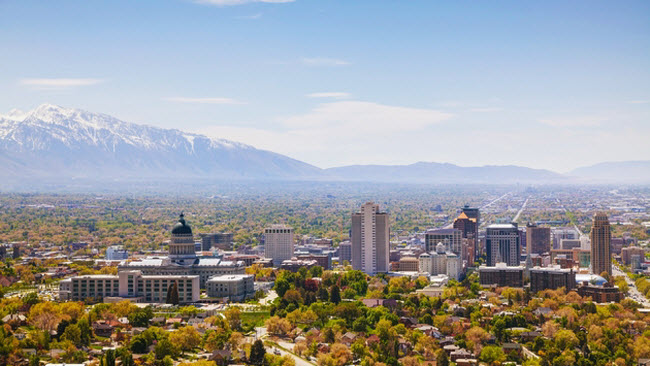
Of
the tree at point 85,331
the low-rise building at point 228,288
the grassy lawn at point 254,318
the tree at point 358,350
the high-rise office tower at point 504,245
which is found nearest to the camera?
the tree at point 358,350

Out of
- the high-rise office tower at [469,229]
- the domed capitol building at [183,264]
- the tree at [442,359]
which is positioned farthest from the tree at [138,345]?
the high-rise office tower at [469,229]

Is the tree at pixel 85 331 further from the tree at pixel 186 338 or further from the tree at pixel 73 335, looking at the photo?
the tree at pixel 186 338

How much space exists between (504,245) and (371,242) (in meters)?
17.8

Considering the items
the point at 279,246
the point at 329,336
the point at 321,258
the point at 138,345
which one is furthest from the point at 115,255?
the point at 138,345

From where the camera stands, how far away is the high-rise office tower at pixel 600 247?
10912cm

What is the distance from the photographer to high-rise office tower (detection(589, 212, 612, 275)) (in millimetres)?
109125

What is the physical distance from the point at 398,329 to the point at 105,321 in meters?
20.0

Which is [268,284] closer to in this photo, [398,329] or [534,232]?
[398,329]

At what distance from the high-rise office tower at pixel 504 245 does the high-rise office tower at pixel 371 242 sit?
1441cm

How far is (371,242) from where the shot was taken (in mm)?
113938

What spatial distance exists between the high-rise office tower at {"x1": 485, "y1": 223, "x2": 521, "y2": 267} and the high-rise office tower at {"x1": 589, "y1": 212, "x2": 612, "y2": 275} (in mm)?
13204

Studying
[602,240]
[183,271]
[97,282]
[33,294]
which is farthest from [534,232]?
[33,294]

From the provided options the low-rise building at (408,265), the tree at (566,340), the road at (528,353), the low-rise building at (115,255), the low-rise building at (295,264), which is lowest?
the road at (528,353)

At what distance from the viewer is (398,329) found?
231 feet
